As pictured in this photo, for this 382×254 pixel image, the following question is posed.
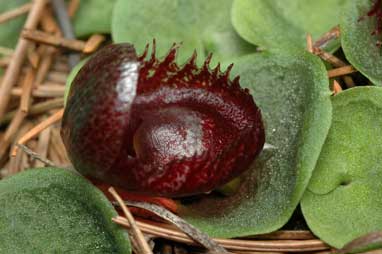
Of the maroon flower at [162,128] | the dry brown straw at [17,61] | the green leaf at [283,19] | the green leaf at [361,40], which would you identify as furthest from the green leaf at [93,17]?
the green leaf at [361,40]

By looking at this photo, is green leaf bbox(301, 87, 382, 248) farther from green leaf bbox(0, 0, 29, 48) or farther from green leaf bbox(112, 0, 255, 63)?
green leaf bbox(0, 0, 29, 48)

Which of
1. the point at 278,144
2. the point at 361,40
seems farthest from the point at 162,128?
the point at 361,40

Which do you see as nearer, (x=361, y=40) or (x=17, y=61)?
(x=361, y=40)

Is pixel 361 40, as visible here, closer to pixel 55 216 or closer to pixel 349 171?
pixel 349 171

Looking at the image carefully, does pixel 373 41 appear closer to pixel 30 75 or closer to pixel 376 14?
pixel 376 14

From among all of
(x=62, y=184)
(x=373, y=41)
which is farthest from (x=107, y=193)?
(x=373, y=41)

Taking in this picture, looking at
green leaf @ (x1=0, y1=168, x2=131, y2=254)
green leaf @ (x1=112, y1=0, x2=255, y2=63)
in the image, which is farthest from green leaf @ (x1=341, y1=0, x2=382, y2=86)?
green leaf @ (x1=0, y1=168, x2=131, y2=254)

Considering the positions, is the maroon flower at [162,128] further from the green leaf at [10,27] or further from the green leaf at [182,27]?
the green leaf at [10,27]
